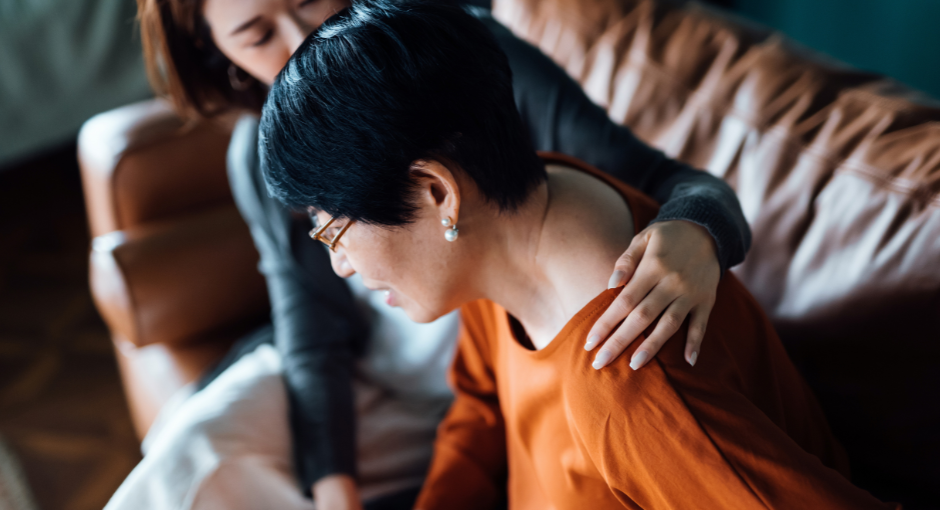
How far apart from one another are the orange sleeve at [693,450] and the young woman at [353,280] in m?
0.04

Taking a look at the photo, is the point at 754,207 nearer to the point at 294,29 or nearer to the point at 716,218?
the point at 716,218

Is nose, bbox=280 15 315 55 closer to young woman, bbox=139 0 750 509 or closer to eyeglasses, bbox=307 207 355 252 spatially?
young woman, bbox=139 0 750 509

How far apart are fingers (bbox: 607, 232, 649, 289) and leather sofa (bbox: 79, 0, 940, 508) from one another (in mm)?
347

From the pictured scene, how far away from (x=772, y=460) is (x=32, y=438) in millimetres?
2018

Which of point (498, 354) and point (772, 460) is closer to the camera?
point (772, 460)

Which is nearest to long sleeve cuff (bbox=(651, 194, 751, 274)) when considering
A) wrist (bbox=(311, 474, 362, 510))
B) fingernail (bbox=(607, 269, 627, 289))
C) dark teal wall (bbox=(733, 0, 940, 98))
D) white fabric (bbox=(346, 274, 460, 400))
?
fingernail (bbox=(607, 269, 627, 289))

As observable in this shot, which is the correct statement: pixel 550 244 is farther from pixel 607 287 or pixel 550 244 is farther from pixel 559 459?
pixel 559 459

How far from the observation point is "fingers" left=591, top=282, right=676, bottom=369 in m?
0.63

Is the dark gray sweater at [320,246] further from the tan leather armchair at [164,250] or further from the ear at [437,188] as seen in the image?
the ear at [437,188]

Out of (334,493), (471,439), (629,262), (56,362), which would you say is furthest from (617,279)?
(56,362)

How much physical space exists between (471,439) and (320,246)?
17.9 inches

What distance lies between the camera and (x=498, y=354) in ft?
3.16

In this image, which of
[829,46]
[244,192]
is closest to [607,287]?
[244,192]

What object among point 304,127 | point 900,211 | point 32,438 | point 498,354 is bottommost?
point 32,438
